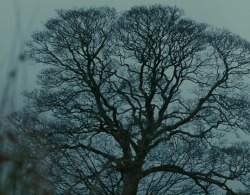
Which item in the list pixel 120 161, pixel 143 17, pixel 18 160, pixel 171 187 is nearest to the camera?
pixel 18 160

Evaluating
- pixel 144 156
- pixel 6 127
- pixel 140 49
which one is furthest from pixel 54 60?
pixel 6 127

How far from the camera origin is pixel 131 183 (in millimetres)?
12633

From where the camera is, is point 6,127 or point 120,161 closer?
point 6,127

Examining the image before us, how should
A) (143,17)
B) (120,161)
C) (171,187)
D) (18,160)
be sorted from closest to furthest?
(18,160)
(120,161)
(171,187)
(143,17)

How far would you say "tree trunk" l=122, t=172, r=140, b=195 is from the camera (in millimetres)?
11781

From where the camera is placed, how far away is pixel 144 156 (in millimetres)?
13492

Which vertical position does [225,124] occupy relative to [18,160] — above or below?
above

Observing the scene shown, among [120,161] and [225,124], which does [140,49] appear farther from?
[120,161]

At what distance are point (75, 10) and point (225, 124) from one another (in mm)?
4498

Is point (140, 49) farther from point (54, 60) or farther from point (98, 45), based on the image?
point (54, 60)

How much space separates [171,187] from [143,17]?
4.07 meters

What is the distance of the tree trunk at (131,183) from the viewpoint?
464 inches

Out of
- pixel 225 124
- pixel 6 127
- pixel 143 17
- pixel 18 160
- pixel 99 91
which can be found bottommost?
pixel 18 160

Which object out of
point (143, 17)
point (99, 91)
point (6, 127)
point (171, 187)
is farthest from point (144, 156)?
point (6, 127)
